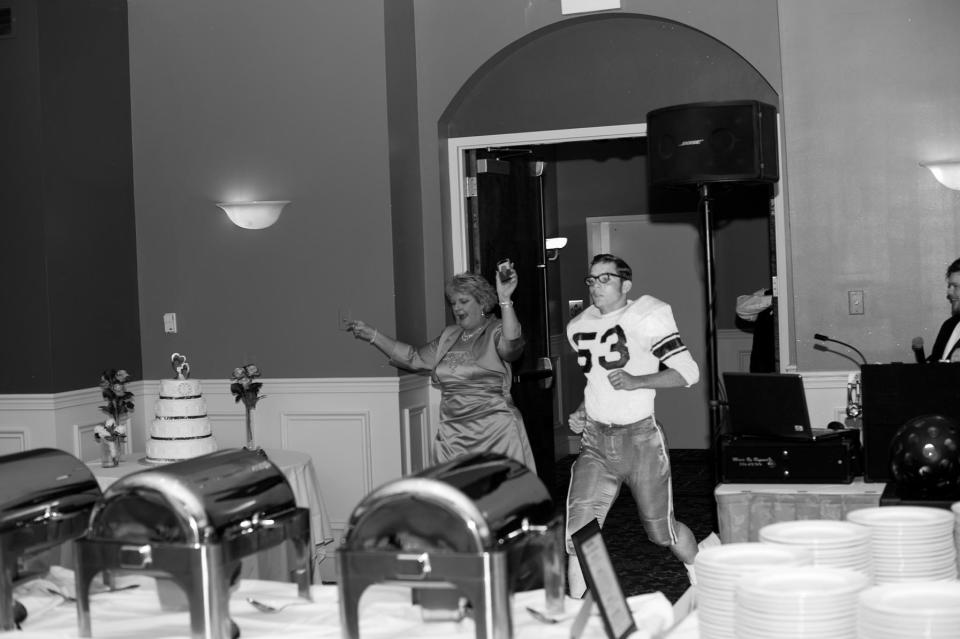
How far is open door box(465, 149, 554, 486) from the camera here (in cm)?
634

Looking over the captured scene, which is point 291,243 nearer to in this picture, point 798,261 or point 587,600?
point 798,261

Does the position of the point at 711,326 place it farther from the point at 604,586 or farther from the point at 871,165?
the point at 604,586

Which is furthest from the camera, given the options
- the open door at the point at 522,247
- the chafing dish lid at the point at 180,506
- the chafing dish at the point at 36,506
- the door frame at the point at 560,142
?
the open door at the point at 522,247

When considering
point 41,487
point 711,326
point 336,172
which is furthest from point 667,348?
point 41,487

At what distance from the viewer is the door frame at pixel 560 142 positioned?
5.76 m

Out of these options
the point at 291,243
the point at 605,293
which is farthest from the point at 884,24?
the point at 291,243

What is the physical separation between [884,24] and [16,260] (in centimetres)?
432

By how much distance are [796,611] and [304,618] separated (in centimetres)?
102

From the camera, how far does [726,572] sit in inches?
68.4

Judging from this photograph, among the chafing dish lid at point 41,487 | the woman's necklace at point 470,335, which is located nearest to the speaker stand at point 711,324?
the woman's necklace at point 470,335

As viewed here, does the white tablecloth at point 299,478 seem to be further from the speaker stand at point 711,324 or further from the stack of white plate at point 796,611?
the stack of white plate at point 796,611

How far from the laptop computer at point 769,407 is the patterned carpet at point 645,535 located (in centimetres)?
101

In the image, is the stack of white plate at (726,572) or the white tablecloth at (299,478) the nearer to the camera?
the stack of white plate at (726,572)

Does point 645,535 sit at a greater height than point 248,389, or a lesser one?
lesser
